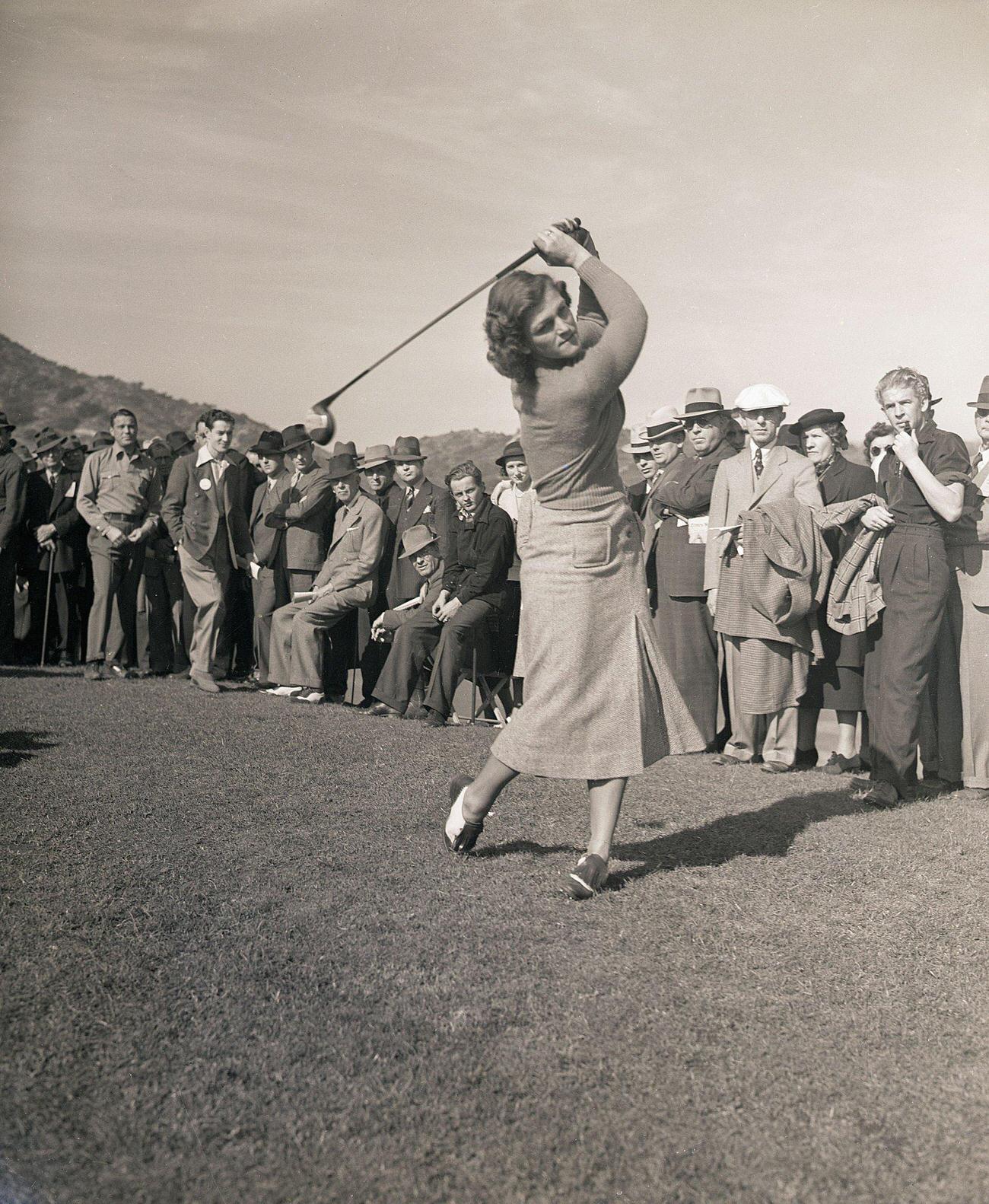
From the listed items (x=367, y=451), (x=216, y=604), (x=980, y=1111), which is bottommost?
(x=980, y=1111)

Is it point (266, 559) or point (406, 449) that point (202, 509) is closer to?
point (266, 559)

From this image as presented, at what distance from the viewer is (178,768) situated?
266 inches

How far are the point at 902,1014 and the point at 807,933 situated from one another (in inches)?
28.4

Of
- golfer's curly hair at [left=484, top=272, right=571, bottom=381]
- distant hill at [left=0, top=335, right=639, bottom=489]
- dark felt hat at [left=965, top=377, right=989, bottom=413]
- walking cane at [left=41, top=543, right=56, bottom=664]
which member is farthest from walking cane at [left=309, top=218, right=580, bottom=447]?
distant hill at [left=0, top=335, right=639, bottom=489]

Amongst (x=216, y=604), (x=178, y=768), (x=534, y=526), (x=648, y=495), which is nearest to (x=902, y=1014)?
(x=534, y=526)

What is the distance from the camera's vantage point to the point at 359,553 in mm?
10500

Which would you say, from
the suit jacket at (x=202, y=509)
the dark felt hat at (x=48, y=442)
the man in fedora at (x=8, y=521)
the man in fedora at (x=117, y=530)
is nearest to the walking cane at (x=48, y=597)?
the man in fedora at (x=8, y=521)

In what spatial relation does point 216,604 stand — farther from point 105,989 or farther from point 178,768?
point 105,989

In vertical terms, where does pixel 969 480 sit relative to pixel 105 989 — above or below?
above

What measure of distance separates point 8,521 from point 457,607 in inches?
188

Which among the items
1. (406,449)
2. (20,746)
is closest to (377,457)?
(406,449)

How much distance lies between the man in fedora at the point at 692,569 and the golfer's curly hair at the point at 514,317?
157 inches

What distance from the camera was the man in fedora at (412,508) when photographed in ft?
Answer: 33.8

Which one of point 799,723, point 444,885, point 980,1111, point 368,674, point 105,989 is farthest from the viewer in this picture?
point 368,674
